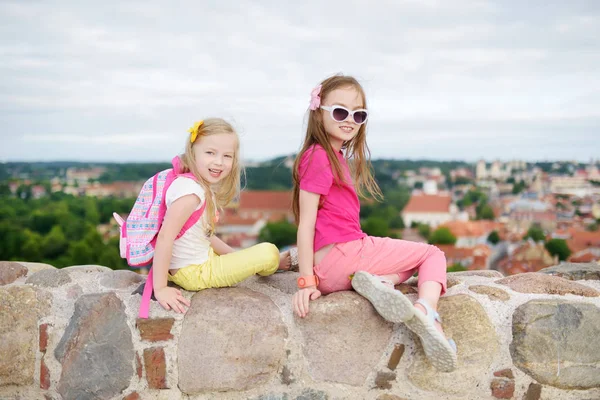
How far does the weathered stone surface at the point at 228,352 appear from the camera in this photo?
2066mm

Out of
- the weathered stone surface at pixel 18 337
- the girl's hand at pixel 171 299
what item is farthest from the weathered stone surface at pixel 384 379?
the weathered stone surface at pixel 18 337

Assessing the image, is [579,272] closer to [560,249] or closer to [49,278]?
[49,278]

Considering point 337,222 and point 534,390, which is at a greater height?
point 337,222

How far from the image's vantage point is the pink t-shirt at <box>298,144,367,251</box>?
2.25 meters

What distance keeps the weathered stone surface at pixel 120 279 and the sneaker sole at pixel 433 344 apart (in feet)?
3.57

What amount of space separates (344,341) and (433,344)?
313 millimetres

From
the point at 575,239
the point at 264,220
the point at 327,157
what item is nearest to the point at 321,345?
the point at 327,157

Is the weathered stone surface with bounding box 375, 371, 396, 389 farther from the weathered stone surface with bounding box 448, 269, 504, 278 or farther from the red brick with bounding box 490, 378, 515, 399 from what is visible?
the weathered stone surface with bounding box 448, 269, 504, 278

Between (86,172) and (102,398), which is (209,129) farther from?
(86,172)

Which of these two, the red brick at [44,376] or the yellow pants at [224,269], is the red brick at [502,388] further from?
the red brick at [44,376]

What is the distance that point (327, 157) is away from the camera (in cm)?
228

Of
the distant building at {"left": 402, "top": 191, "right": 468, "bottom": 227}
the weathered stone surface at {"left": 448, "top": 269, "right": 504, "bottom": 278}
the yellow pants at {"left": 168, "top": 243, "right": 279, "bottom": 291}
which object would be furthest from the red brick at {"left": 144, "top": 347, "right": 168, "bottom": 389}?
the distant building at {"left": 402, "top": 191, "right": 468, "bottom": 227}

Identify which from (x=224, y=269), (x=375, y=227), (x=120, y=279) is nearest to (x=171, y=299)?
(x=224, y=269)

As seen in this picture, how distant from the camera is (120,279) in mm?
2350
